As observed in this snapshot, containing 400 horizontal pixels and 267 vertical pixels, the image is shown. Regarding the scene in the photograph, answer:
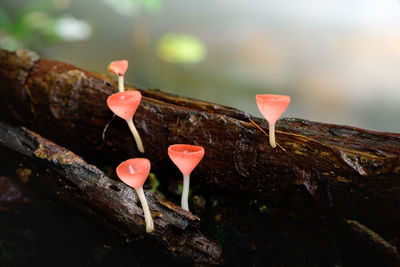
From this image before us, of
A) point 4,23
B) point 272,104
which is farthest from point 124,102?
point 4,23

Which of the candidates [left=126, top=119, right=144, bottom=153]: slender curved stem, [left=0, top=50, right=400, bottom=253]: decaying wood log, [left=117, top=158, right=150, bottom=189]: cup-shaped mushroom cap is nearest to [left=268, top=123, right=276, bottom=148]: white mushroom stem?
[left=0, top=50, right=400, bottom=253]: decaying wood log

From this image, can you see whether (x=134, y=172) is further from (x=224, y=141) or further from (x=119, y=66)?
(x=119, y=66)

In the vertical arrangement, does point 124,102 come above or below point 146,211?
above

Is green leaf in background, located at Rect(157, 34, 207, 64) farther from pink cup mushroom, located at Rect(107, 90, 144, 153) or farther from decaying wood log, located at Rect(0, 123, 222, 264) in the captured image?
decaying wood log, located at Rect(0, 123, 222, 264)

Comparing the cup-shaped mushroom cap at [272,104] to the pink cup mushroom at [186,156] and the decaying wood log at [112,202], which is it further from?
the decaying wood log at [112,202]

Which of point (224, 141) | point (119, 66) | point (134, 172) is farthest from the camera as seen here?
point (119, 66)

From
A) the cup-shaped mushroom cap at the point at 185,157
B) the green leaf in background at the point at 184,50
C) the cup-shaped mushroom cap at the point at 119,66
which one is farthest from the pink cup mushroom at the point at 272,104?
the green leaf in background at the point at 184,50
